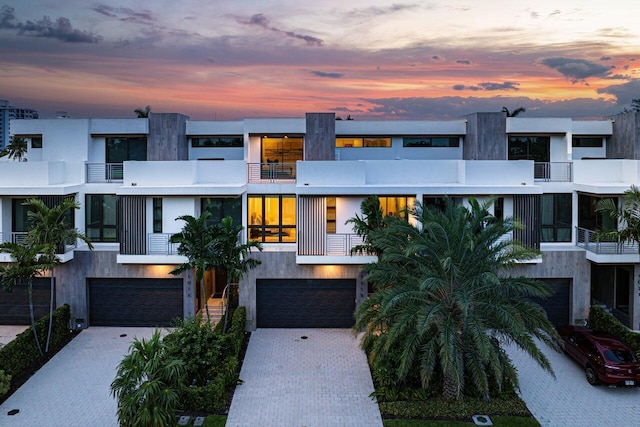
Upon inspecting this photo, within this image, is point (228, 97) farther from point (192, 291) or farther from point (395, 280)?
point (395, 280)

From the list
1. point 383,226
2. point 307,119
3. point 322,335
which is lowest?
point 322,335

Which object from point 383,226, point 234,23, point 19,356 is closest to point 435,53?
point 234,23

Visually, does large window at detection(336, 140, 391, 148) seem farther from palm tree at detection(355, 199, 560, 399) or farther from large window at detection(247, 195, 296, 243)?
palm tree at detection(355, 199, 560, 399)

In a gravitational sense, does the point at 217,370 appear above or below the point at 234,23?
below

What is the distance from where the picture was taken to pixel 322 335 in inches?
727

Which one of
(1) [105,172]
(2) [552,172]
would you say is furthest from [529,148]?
(1) [105,172]

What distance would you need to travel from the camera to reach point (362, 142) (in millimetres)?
23281

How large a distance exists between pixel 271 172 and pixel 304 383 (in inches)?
373

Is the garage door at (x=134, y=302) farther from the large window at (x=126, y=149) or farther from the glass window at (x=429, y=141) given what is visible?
the glass window at (x=429, y=141)

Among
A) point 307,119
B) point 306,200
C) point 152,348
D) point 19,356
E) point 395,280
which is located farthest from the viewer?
point 307,119

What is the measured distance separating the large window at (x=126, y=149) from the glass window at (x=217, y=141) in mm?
2550

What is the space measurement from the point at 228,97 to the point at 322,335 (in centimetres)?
1625

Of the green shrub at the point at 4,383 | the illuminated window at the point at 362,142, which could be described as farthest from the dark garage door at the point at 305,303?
the green shrub at the point at 4,383

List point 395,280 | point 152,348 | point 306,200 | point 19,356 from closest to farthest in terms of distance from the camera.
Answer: point 152,348 < point 395,280 < point 19,356 < point 306,200
